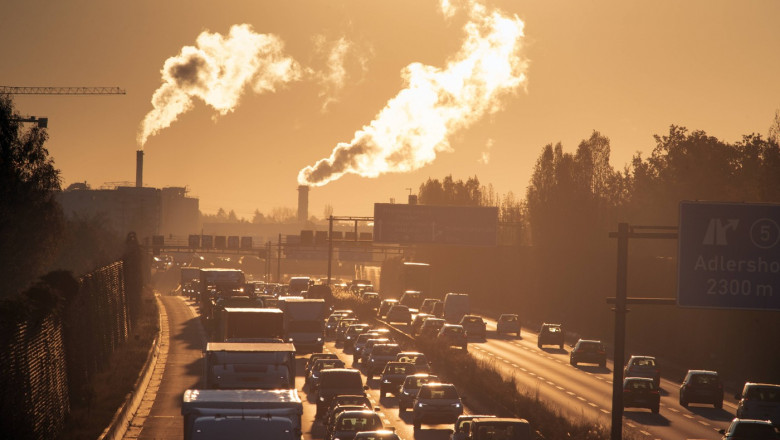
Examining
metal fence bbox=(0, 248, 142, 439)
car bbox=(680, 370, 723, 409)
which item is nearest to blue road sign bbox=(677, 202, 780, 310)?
metal fence bbox=(0, 248, 142, 439)

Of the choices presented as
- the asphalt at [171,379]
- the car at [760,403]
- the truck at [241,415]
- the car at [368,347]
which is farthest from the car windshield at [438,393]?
the car at [368,347]

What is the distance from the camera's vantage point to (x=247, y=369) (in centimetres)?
3180

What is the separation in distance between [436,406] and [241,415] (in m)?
19.5

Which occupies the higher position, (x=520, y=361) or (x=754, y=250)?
(x=754, y=250)

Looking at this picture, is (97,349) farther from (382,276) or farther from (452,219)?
(382,276)

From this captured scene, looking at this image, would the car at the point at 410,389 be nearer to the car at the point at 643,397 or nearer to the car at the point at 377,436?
the car at the point at 643,397

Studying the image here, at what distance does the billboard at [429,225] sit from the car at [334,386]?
2267 inches

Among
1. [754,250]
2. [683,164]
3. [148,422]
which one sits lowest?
[148,422]

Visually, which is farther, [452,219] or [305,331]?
[452,219]

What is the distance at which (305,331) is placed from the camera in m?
65.9

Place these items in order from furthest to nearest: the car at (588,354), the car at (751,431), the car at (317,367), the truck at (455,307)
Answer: the truck at (455,307) < the car at (588,354) < the car at (317,367) < the car at (751,431)

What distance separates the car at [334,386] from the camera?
4041 cm

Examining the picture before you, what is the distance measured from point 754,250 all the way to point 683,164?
78060mm

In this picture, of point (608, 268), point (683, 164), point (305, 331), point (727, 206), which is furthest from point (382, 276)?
point (727, 206)
